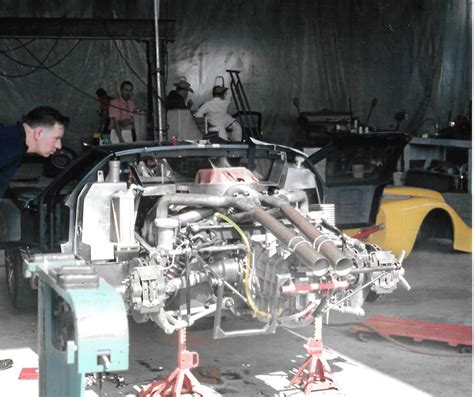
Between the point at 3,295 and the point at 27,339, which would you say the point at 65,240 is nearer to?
the point at 27,339

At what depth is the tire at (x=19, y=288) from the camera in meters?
7.09

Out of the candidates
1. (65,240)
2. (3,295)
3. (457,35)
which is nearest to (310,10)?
(457,35)

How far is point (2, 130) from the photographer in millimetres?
5297

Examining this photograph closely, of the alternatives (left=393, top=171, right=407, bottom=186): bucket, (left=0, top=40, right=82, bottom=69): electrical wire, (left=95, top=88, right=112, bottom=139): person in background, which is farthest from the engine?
(left=0, top=40, right=82, bottom=69): electrical wire

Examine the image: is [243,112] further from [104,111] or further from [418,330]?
[418,330]

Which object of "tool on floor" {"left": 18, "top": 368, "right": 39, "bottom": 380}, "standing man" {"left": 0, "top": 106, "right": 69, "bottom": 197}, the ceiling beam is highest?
the ceiling beam

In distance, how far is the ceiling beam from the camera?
1103 centimetres

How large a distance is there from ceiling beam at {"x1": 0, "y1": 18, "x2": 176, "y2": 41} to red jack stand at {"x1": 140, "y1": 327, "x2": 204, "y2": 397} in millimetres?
6656

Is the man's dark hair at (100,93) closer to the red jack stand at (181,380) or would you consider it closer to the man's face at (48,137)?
the man's face at (48,137)

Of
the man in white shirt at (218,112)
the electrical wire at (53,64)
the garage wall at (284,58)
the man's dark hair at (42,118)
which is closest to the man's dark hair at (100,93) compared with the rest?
the garage wall at (284,58)

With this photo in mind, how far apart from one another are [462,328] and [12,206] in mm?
3620

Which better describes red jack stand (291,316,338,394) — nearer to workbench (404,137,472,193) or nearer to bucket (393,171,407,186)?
bucket (393,171,407,186)

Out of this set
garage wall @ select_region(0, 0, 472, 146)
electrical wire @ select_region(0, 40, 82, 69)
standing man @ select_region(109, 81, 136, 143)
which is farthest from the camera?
garage wall @ select_region(0, 0, 472, 146)

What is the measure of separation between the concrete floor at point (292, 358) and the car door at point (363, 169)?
1.00 meters
